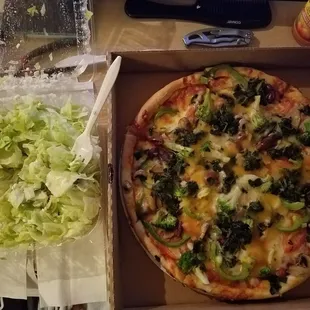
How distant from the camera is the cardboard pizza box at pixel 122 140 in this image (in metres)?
1.68

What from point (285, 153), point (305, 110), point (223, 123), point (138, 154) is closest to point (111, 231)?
point (138, 154)

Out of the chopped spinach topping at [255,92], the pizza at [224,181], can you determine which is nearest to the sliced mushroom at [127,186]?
the pizza at [224,181]

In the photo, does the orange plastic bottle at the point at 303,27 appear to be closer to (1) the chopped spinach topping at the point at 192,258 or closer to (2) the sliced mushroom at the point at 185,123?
(2) the sliced mushroom at the point at 185,123

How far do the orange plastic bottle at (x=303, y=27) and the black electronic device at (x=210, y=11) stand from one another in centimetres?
10

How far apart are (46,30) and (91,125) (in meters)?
0.47

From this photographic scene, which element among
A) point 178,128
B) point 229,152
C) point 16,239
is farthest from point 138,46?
point 16,239

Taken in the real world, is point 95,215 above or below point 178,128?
below

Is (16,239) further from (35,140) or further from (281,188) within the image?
(281,188)

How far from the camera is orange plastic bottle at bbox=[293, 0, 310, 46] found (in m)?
A: 1.96

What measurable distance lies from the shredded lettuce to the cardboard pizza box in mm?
78

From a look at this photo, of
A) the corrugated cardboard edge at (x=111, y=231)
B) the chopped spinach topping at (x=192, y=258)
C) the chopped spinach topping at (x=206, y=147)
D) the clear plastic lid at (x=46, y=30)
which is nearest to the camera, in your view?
the corrugated cardboard edge at (x=111, y=231)

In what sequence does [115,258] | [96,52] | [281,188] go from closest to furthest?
[115,258] < [281,188] < [96,52]

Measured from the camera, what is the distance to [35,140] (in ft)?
5.60

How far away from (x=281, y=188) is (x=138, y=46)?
2.30 feet
